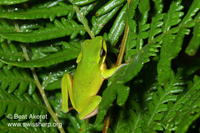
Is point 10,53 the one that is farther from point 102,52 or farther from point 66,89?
point 102,52

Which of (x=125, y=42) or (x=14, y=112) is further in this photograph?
(x=14, y=112)

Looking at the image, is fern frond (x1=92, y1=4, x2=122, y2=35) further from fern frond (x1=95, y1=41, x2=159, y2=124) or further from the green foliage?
fern frond (x1=95, y1=41, x2=159, y2=124)

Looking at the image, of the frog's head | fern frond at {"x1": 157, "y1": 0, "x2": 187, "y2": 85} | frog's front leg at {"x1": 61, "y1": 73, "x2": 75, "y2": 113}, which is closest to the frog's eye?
the frog's head

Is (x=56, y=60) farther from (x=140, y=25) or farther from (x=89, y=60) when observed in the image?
(x=140, y=25)

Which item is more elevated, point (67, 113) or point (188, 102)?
point (188, 102)

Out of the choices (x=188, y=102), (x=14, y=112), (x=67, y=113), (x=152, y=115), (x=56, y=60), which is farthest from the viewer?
(x=67, y=113)

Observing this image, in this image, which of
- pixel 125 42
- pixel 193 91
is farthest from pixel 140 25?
pixel 193 91

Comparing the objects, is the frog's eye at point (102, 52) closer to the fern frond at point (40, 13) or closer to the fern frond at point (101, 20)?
the fern frond at point (101, 20)
